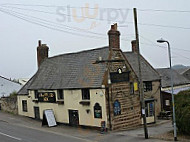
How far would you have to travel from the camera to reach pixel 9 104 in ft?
129

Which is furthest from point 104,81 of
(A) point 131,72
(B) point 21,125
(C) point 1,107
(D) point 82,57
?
(C) point 1,107

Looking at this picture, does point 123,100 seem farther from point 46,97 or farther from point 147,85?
point 46,97

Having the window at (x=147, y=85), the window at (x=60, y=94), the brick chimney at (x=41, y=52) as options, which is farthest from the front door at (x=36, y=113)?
the window at (x=147, y=85)

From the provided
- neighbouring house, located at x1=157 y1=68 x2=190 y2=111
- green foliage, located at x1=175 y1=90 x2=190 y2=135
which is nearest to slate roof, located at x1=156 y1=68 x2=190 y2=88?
neighbouring house, located at x1=157 y1=68 x2=190 y2=111

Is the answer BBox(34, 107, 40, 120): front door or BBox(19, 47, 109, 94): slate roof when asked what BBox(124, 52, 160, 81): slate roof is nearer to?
BBox(19, 47, 109, 94): slate roof

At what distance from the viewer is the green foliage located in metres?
19.5


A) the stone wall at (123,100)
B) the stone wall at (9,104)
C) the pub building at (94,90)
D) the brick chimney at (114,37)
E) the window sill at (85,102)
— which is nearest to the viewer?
the stone wall at (123,100)

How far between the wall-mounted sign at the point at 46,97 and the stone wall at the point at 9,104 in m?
7.38

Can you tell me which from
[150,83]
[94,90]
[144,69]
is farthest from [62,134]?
[144,69]

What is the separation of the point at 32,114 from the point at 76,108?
9.03 m

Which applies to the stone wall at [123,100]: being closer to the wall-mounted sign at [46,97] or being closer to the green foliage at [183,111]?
the green foliage at [183,111]

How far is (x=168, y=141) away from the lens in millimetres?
19109

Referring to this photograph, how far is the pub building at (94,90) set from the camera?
2509cm

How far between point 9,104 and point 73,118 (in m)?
15.1
